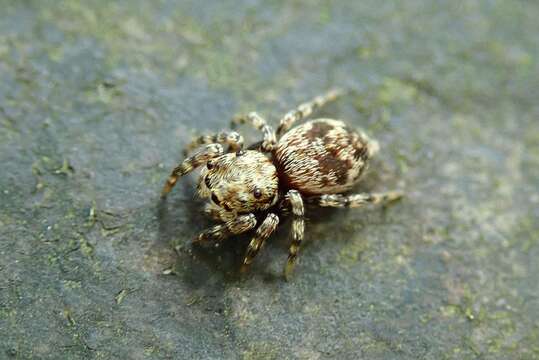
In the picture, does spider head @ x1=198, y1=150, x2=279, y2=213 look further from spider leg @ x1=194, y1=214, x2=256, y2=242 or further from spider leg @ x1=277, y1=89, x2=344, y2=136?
spider leg @ x1=277, y1=89, x2=344, y2=136

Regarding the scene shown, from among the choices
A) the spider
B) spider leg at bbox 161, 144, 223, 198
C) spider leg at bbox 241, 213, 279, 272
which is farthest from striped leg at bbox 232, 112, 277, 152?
spider leg at bbox 241, 213, 279, 272

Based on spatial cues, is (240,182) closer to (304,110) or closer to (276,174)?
(276,174)

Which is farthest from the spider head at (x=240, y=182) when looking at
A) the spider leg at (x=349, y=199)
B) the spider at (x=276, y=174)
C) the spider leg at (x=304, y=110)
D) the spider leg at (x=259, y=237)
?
the spider leg at (x=304, y=110)

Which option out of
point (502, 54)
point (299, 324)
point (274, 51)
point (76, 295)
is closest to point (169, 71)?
point (274, 51)

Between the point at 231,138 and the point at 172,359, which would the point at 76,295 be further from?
the point at 231,138

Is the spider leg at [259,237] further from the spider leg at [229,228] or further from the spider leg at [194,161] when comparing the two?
the spider leg at [194,161]

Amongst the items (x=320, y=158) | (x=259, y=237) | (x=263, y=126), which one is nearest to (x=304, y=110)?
(x=263, y=126)
